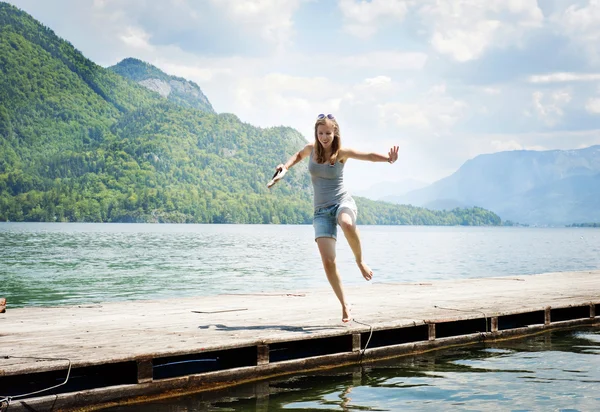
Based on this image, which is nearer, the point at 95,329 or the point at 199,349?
the point at 199,349

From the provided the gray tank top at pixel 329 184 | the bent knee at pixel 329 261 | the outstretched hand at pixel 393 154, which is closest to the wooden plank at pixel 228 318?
the bent knee at pixel 329 261

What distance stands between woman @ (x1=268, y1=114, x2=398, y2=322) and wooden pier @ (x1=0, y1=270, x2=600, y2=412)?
1.05m

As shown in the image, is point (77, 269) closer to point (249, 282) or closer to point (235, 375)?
point (249, 282)

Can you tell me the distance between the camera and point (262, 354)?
8062 millimetres

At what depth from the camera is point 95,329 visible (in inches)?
338

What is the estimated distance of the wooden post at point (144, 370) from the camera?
22.9 feet

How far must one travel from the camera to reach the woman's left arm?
814 cm

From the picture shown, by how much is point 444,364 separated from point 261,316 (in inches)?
98.3

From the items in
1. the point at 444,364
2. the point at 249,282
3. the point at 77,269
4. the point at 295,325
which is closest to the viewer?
the point at 295,325

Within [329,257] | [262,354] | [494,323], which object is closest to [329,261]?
[329,257]

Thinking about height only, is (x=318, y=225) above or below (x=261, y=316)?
above

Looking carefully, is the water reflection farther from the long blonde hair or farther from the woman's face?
the woman's face

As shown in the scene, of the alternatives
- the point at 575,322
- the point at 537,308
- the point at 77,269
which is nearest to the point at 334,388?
the point at 537,308

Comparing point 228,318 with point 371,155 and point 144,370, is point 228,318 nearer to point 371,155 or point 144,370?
point 144,370
